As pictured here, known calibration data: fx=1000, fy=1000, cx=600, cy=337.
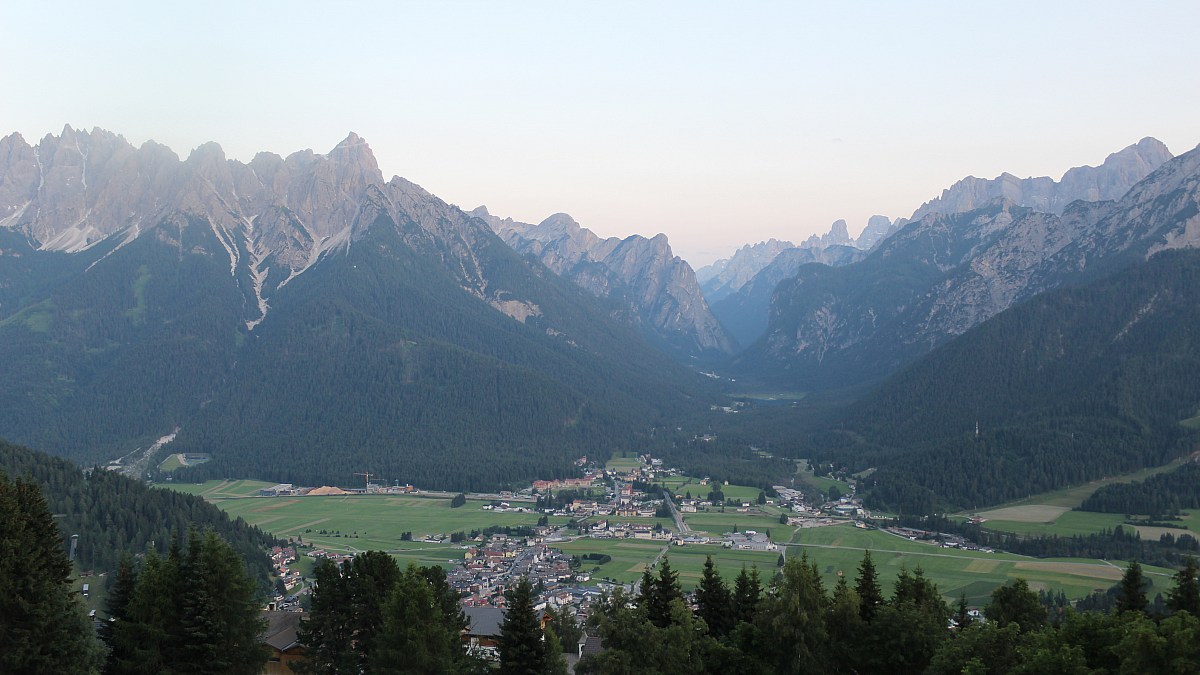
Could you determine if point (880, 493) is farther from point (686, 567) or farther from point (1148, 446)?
Answer: point (686, 567)

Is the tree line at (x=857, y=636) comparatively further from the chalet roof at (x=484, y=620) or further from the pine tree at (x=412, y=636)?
the chalet roof at (x=484, y=620)

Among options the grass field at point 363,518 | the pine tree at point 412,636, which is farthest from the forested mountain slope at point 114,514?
the pine tree at point 412,636

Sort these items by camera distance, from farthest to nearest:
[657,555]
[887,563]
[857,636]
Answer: [657,555], [887,563], [857,636]

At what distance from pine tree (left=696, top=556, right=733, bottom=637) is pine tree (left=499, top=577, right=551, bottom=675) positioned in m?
12.2

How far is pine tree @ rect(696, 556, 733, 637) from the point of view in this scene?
5675 cm

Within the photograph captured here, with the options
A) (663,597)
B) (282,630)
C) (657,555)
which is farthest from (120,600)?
(657,555)

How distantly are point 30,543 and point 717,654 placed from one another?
104 feet

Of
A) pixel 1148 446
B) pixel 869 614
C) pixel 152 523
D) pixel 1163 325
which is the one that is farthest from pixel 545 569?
pixel 1163 325

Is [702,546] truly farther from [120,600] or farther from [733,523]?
[120,600]

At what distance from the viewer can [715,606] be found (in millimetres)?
57156

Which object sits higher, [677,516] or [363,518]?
[677,516]

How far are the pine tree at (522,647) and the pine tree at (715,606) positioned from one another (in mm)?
12155

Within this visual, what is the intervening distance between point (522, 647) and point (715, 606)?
13.8m

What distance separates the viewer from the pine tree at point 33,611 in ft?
135
